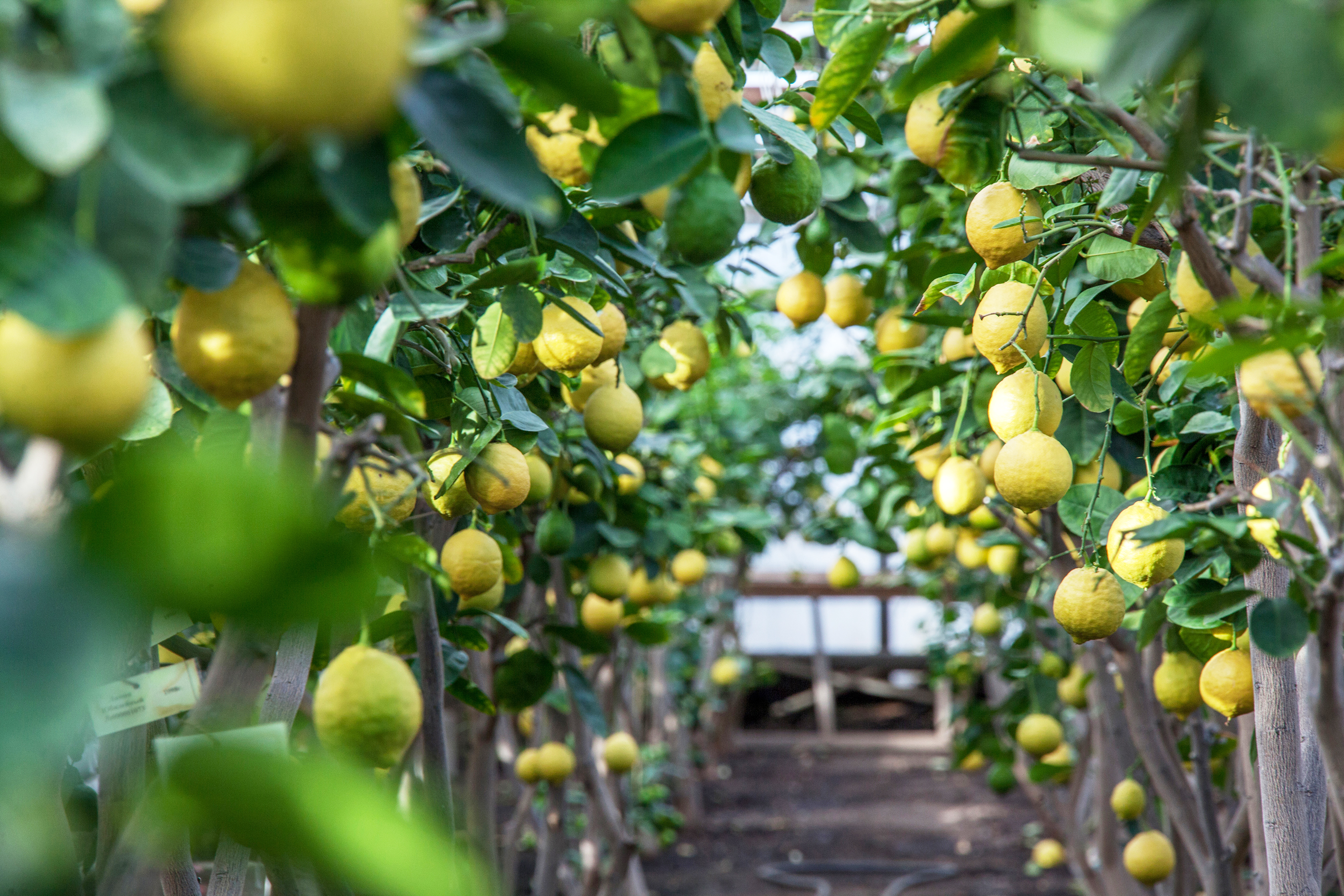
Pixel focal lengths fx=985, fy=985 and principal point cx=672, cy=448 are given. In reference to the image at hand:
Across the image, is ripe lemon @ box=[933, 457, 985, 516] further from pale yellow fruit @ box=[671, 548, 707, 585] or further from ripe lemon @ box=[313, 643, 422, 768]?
pale yellow fruit @ box=[671, 548, 707, 585]

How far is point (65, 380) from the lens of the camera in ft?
1.28

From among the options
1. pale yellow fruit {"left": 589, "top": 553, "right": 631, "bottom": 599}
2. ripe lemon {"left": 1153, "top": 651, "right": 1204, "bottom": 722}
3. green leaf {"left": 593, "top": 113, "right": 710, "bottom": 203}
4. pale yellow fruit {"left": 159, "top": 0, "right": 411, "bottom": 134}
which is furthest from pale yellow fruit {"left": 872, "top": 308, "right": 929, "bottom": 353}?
pale yellow fruit {"left": 159, "top": 0, "right": 411, "bottom": 134}

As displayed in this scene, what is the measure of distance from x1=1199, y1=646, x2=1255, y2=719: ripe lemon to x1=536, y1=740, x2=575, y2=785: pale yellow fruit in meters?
1.37

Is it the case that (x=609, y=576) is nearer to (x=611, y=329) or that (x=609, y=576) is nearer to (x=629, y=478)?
(x=629, y=478)

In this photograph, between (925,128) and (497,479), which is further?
(925,128)

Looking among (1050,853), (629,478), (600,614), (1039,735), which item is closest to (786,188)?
(629,478)

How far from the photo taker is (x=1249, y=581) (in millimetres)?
883

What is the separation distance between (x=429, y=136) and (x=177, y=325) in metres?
0.17

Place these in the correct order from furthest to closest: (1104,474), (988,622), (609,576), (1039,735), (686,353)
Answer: (988,622)
(1039,735)
(609,576)
(686,353)
(1104,474)

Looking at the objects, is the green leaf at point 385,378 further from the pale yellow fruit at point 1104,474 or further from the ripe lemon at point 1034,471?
the pale yellow fruit at point 1104,474

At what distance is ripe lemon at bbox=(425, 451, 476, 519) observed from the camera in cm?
85

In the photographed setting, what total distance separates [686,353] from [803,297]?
0.90 feet

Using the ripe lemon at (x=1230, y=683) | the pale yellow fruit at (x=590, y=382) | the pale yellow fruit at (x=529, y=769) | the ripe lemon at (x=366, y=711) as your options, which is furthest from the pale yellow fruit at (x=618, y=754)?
the ripe lemon at (x=366, y=711)

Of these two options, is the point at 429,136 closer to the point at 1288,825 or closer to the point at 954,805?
the point at 1288,825
